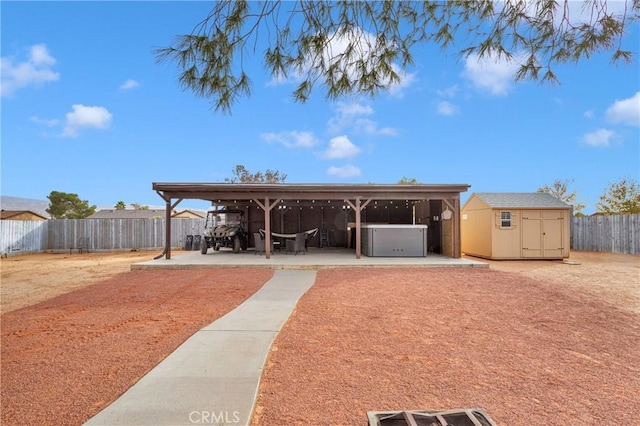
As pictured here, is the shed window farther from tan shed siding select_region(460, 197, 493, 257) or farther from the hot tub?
the hot tub

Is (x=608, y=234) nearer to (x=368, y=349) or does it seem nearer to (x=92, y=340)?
(x=368, y=349)

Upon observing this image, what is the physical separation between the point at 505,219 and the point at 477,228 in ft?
4.72

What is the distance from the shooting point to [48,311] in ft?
18.4

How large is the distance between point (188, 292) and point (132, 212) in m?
39.5

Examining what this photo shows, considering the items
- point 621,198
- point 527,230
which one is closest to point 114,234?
point 527,230

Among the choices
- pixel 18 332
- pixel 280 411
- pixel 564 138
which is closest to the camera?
pixel 280 411

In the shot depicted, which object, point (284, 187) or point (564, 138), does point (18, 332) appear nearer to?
point (284, 187)

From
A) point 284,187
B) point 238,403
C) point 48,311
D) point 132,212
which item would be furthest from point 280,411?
point 132,212

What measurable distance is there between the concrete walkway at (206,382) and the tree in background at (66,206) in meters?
45.0

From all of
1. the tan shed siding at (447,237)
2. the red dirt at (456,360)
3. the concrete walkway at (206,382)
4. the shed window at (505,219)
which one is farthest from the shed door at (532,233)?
the concrete walkway at (206,382)

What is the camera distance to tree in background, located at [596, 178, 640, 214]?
22.4 metres

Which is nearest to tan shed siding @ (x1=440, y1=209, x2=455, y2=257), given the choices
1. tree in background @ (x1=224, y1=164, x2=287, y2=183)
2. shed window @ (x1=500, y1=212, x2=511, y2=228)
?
shed window @ (x1=500, y1=212, x2=511, y2=228)

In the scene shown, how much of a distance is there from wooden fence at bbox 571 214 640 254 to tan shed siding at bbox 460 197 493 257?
6.95 metres

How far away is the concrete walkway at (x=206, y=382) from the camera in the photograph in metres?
2.29
